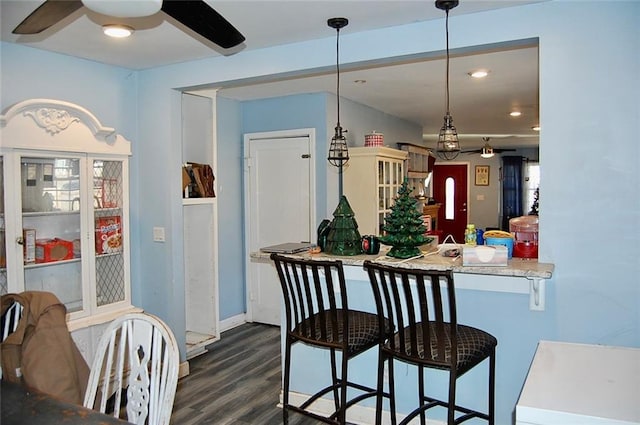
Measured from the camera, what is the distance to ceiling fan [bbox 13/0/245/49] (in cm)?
152

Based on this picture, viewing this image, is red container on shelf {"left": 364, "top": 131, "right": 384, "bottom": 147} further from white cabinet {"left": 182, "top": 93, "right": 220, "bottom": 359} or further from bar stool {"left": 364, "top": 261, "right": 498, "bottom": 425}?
bar stool {"left": 364, "top": 261, "right": 498, "bottom": 425}

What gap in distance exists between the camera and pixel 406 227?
104 inches

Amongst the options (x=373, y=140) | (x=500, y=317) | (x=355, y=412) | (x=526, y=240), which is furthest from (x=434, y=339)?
(x=373, y=140)

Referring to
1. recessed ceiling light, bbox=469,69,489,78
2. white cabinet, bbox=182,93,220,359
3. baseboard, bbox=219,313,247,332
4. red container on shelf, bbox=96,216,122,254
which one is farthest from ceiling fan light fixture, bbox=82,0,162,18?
baseboard, bbox=219,313,247,332

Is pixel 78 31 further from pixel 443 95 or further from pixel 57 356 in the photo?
pixel 443 95

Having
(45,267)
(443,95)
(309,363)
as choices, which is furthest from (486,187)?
(45,267)

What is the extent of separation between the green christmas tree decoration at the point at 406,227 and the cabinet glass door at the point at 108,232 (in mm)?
2043

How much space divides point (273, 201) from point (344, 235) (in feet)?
7.50

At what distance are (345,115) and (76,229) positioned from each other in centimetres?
286

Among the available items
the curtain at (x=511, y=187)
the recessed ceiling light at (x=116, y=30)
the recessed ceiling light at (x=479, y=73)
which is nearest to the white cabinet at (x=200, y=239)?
the recessed ceiling light at (x=116, y=30)

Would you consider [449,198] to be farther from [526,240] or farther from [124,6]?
[124,6]

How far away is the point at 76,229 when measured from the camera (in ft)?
10.9

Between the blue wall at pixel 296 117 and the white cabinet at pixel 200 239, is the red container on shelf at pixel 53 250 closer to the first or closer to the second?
the white cabinet at pixel 200 239

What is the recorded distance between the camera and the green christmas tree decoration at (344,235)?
285 cm
